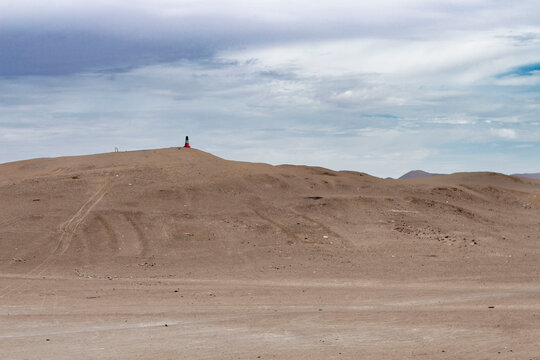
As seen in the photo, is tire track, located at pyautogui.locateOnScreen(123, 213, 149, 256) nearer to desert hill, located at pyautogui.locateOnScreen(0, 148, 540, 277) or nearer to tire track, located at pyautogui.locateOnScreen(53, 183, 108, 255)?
desert hill, located at pyautogui.locateOnScreen(0, 148, 540, 277)

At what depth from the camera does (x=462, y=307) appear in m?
13.5

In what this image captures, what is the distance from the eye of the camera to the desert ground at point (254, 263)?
10.8 metres

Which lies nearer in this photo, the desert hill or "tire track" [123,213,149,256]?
the desert hill

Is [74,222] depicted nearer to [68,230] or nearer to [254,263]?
[68,230]

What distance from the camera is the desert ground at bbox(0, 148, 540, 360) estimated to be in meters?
10.8

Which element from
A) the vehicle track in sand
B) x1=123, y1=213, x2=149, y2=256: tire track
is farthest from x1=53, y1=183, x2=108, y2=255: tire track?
x1=123, y1=213, x2=149, y2=256: tire track

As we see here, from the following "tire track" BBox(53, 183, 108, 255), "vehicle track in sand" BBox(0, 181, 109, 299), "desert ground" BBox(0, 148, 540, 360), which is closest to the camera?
"desert ground" BBox(0, 148, 540, 360)

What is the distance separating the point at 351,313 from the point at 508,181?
31210 millimetres

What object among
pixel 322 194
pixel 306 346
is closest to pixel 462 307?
pixel 306 346

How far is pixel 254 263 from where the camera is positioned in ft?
68.6

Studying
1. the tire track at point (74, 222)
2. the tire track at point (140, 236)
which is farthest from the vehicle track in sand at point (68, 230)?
the tire track at point (140, 236)

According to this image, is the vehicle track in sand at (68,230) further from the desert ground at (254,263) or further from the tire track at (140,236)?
the tire track at (140,236)

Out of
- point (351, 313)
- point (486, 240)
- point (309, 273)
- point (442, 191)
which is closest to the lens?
point (351, 313)

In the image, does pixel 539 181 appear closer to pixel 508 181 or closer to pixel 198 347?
pixel 508 181
